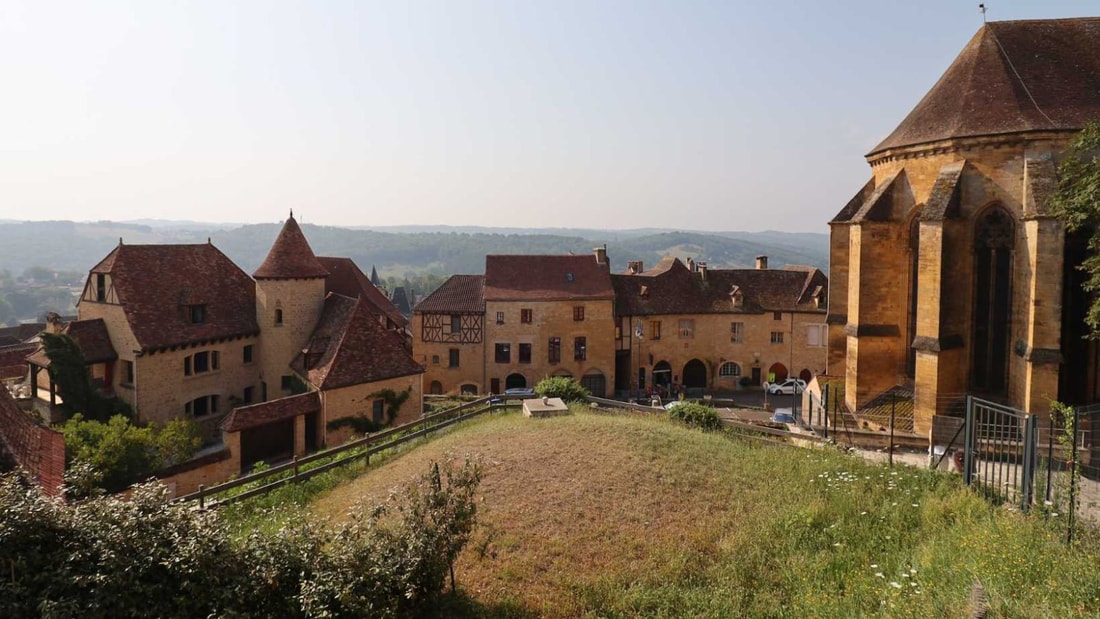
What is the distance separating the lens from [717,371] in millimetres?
46406

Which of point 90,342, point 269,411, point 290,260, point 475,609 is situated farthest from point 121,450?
point 475,609

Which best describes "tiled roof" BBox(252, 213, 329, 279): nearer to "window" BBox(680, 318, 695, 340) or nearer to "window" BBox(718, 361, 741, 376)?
"window" BBox(680, 318, 695, 340)

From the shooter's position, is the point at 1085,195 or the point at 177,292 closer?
the point at 1085,195

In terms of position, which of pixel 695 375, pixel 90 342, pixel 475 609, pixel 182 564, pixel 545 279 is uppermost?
pixel 545 279

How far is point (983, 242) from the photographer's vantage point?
63.5 ft

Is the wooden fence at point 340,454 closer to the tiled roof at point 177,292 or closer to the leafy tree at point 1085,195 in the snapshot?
the tiled roof at point 177,292

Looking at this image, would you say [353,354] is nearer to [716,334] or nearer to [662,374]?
[662,374]

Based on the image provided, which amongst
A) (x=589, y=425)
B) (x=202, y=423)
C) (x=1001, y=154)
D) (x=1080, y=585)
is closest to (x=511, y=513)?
(x=589, y=425)

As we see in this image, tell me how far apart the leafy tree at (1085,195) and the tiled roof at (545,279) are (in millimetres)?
28251

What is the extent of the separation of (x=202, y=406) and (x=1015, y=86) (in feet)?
115

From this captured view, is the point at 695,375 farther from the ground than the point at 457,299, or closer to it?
closer to it

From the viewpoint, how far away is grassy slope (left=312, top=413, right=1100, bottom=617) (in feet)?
28.0

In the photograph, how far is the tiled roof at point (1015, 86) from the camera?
1861 centimetres

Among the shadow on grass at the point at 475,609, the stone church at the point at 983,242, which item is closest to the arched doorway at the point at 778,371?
the stone church at the point at 983,242
